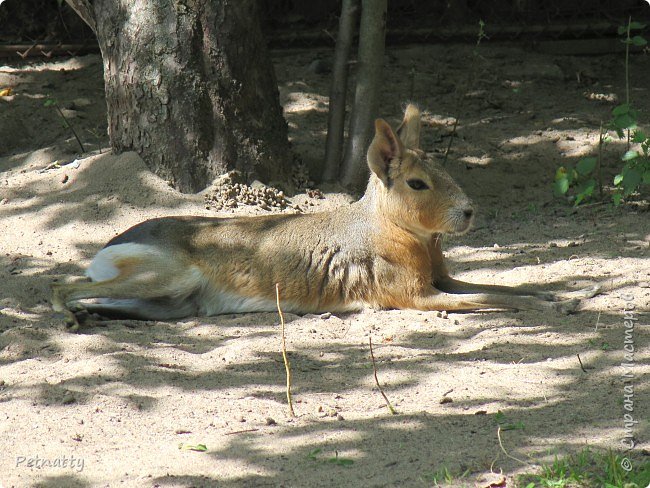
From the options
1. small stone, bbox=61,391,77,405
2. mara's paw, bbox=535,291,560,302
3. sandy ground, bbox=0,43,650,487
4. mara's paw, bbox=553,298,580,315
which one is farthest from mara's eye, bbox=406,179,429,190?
small stone, bbox=61,391,77,405

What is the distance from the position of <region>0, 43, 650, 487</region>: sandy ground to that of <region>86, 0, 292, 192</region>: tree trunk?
11.0 inches

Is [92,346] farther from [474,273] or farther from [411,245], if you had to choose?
[474,273]

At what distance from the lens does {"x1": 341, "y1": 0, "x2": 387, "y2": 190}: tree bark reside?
275 inches

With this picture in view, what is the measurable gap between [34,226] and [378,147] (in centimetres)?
264

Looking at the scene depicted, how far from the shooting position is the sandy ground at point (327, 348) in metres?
3.46

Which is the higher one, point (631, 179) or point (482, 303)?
point (631, 179)

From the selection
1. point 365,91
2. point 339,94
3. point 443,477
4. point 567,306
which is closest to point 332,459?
point 443,477

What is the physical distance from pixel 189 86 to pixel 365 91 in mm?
1424

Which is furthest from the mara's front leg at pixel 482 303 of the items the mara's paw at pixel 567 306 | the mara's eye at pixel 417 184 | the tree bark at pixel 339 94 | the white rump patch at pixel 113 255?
the tree bark at pixel 339 94

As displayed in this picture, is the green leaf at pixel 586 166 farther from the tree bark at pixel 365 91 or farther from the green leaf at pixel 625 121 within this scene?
the tree bark at pixel 365 91

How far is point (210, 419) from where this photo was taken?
3854mm

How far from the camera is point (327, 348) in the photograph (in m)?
4.77

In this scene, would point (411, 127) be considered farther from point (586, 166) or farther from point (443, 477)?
point (443, 477)

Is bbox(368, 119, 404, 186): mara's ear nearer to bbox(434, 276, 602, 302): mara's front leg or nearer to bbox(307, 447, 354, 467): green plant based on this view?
bbox(434, 276, 602, 302): mara's front leg
